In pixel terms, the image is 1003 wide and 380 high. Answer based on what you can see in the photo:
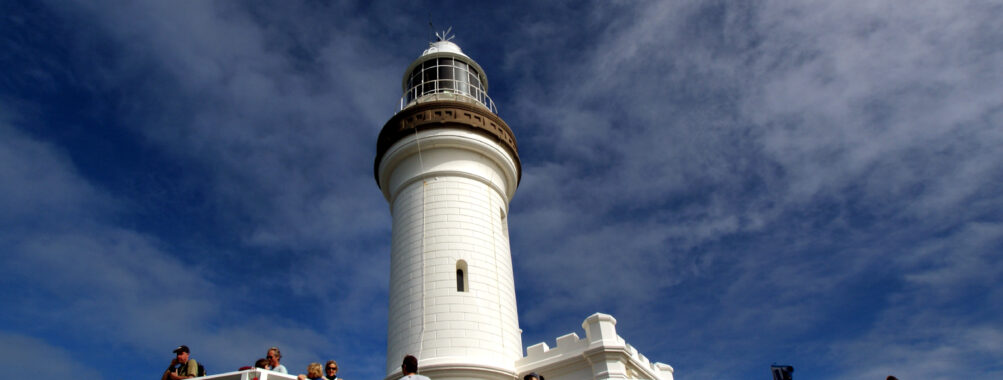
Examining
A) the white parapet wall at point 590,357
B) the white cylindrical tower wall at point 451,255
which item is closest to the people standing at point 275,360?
the white cylindrical tower wall at point 451,255

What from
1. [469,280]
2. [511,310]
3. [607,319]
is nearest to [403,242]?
[469,280]

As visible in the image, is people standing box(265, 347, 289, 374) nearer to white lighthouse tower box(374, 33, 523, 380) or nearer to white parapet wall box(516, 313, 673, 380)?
white lighthouse tower box(374, 33, 523, 380)

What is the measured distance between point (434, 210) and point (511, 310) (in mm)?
3024

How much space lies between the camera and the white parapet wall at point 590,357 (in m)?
12.3

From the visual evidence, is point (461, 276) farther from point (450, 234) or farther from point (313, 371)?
point (313, 371)

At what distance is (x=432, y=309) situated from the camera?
1338cm

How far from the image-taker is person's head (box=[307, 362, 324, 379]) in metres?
7.99

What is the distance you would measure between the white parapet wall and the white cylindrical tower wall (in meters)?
0.64

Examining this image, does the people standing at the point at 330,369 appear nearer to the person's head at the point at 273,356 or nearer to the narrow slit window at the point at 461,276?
the person's head at the point at 273,356

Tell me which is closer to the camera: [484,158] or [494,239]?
[494,239]

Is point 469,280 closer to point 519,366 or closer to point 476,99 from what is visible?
point 519,366

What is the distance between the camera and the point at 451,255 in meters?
14.2

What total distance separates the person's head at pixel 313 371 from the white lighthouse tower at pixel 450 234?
4488 millimetres

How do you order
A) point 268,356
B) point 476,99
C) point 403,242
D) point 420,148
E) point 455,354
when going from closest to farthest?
point 268,356 < point 455,354 < point 403,242 < point 420,148 < point 476,99
